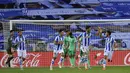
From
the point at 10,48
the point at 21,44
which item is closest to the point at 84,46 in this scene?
the point at 21,44

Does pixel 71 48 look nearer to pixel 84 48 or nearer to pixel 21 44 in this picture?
pixel 84 48

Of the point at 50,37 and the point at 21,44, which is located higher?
the point at 21,44

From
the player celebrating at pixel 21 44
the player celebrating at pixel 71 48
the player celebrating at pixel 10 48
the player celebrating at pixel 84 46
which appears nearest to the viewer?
the player celebrating at pixel 71 48

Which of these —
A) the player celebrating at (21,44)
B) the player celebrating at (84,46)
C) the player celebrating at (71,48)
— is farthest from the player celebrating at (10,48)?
the player celebrating at (84,46)

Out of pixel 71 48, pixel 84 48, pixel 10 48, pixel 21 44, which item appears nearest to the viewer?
pixel 71 48

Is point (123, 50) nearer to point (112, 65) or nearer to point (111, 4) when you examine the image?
point (112, 65)

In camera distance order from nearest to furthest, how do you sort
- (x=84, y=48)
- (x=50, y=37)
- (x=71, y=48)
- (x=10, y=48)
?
(x=71, y=48) < (x=84, y=48) < (x=10, y=48) < (x=50, y=37)

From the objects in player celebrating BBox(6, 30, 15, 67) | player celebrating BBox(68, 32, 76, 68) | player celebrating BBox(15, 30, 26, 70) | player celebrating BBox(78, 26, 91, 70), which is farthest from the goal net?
player celebrating BBox(68, 32, 76, 68)

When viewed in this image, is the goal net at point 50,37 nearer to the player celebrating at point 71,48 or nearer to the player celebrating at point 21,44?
the player celebrating at point 21,44

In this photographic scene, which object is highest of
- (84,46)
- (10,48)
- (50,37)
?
(84,46)

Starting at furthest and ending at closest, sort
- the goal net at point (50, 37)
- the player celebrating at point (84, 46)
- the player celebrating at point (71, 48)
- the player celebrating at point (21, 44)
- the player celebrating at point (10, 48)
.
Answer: the goal net at point (50, 37) < the player celebrating at point (10, 48) < the player celebrating at point (21, 44) < the player celebrating at point (84, 46) < the player celebrating at point (71, 48)

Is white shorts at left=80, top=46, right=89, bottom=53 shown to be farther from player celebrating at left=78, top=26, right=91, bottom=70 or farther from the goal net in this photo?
the goal net

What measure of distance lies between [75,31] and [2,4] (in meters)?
8.03

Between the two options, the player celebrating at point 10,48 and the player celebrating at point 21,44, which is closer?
the player celebrating at point 21,44
